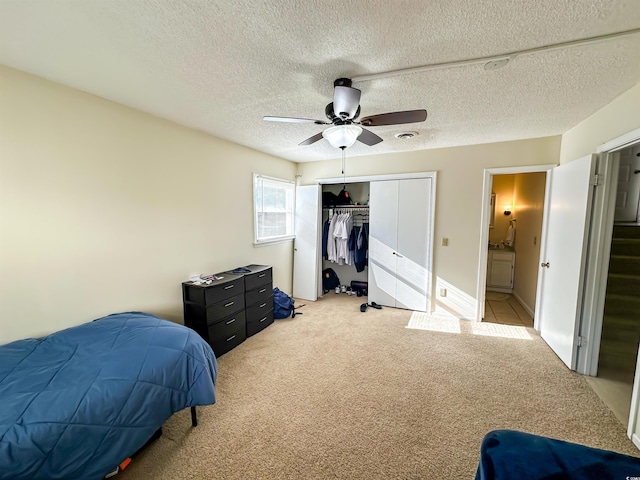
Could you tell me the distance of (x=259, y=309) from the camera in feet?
11.0

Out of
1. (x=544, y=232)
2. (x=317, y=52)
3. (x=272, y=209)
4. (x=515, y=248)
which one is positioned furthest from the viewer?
(x=515, y=248)

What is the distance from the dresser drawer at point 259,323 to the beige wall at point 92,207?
80 cm

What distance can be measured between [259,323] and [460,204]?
3.21 m

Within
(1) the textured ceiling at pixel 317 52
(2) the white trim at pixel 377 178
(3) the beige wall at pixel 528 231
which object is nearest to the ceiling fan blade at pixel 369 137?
(1) the textured ceiling at pixel 317 52

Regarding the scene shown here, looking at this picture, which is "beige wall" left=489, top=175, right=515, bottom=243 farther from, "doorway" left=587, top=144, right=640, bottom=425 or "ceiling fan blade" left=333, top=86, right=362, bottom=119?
"ceiling fan blade" left=333, top=86, right=362, bottom=119

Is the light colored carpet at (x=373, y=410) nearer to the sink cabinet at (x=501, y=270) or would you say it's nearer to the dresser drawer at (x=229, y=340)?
the dresser drawer at (x=229, y=340)

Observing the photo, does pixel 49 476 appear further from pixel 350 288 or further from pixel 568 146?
pixel 568 146

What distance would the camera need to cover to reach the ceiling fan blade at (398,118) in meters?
1.75

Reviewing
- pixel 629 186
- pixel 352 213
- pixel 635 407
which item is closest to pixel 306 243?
pixel 352 213

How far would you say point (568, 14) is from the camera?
123 centimetres

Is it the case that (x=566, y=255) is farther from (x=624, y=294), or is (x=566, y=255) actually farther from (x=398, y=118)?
(x=398, y=118)

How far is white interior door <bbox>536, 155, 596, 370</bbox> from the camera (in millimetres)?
2365

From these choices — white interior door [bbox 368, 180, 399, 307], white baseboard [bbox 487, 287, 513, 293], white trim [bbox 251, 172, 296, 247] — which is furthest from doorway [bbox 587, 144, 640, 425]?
white trim [bbox 251, 172, 296, 247]

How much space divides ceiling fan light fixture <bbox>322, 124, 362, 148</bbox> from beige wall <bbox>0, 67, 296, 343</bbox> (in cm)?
174
